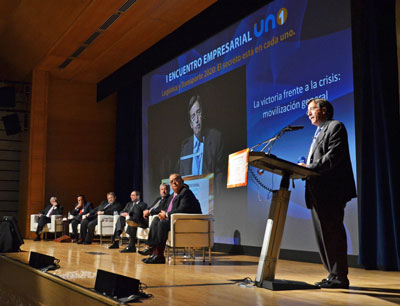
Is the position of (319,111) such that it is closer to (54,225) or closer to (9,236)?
(9,236)

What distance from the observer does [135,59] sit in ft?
36.4

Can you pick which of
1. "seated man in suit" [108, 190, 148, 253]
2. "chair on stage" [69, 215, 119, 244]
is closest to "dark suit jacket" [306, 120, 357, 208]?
"seated man in suit" [108, 190, 148, 253]

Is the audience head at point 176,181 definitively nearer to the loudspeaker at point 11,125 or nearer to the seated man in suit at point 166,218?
the seated man in suit at point 166,218

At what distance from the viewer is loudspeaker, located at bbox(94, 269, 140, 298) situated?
3.06 metres

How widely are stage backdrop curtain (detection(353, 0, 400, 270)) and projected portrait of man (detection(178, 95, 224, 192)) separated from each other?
9.21ft

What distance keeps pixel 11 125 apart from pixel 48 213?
325cm

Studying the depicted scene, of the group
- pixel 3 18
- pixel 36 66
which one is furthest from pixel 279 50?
pixel 36 66

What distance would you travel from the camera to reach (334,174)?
3586 mm

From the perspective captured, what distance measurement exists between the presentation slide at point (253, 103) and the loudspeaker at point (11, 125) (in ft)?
16.2

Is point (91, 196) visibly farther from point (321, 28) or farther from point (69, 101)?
point (321, 28)

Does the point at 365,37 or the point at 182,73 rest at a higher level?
the point at 182,73

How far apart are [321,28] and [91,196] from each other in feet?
26.8

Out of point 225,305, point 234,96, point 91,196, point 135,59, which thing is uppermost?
point 135,59

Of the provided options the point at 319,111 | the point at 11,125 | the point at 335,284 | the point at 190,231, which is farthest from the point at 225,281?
the point at 11,125
